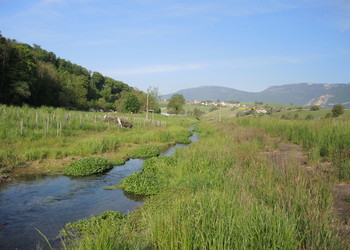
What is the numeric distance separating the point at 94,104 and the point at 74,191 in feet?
240

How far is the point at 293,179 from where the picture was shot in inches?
275

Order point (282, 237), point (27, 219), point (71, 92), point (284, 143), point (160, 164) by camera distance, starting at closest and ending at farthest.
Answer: point (282, 237) < point (27, 219) < point (160, 164) < point (284, 143) < point (71, 92)

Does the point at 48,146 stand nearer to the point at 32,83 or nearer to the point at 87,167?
the point at 87,167

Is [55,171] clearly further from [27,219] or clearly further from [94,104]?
[94,104]

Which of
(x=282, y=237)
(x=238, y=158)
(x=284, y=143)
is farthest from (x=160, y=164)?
(x=284, y=143)

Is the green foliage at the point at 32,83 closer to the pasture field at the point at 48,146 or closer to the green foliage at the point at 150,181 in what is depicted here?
the pasture field at the point at 48,146

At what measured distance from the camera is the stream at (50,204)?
7086mm

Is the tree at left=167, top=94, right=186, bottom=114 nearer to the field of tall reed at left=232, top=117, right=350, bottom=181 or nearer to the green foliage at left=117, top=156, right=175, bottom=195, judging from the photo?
the field of tall reed at left=232, top=117, right=350, bottom=181

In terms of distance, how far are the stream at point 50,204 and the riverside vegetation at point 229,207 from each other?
82 cm

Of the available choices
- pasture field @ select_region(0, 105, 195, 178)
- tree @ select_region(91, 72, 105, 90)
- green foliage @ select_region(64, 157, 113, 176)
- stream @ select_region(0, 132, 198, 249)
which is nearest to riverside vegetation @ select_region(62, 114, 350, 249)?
stream @ select_region(0, 132, 198, 249)

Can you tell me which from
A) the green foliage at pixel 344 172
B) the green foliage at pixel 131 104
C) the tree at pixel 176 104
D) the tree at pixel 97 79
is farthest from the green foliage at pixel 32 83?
the green foliage at pixel 344 172

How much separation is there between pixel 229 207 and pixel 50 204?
23.5 feet

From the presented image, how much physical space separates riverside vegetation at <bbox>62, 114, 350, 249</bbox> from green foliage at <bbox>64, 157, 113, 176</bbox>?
8.06ft

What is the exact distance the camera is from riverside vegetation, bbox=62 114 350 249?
398 centimetres
